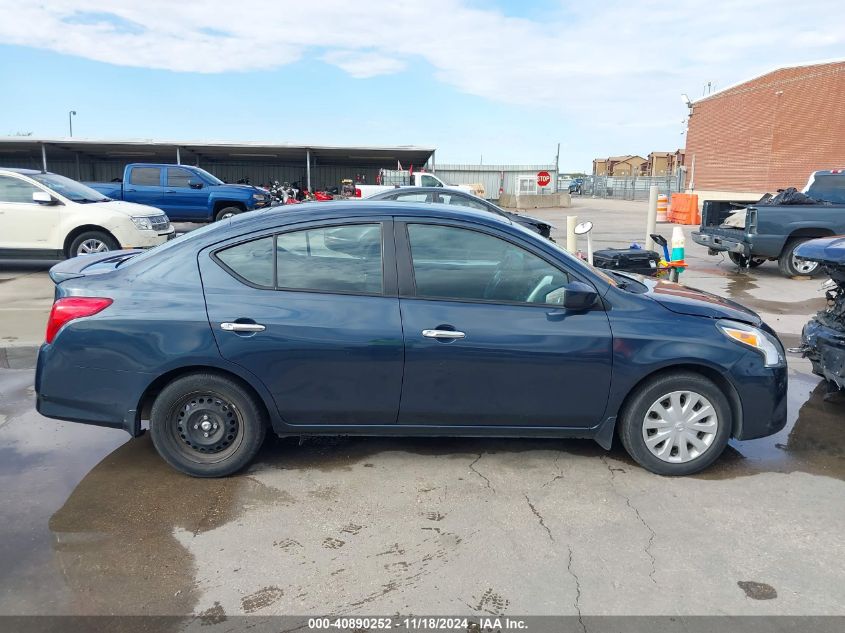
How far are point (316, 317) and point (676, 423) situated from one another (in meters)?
2.25

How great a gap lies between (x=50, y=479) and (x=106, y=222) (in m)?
7.96

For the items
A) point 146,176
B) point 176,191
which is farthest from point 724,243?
point 146,176

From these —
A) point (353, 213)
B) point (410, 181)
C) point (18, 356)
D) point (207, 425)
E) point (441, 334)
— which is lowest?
point (18, 356)

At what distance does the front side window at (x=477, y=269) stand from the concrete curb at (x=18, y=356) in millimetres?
4371

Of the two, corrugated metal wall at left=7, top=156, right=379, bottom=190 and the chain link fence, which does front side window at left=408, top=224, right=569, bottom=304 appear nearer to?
corrugated metal wall at left=7, top=156, right=379, bottom=190

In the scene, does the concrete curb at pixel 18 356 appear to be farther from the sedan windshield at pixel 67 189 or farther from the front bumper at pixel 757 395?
the front bumper at pixel 757 395

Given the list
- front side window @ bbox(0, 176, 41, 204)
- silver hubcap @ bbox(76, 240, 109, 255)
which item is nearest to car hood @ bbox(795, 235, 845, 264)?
silver hubcap @ bbox(76, 240, 109, 255)

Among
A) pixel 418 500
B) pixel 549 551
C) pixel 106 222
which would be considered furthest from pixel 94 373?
pixel 106 222

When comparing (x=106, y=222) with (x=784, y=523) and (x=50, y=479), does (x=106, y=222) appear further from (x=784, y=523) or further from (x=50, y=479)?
(x=784, y=523)

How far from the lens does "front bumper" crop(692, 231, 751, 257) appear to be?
11920mm

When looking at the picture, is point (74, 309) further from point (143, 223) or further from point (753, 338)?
point (143, 223)

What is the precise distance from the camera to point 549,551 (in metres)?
3.24

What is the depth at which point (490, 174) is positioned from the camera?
40812mm

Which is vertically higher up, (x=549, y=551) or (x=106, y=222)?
(x=106, y=222)
